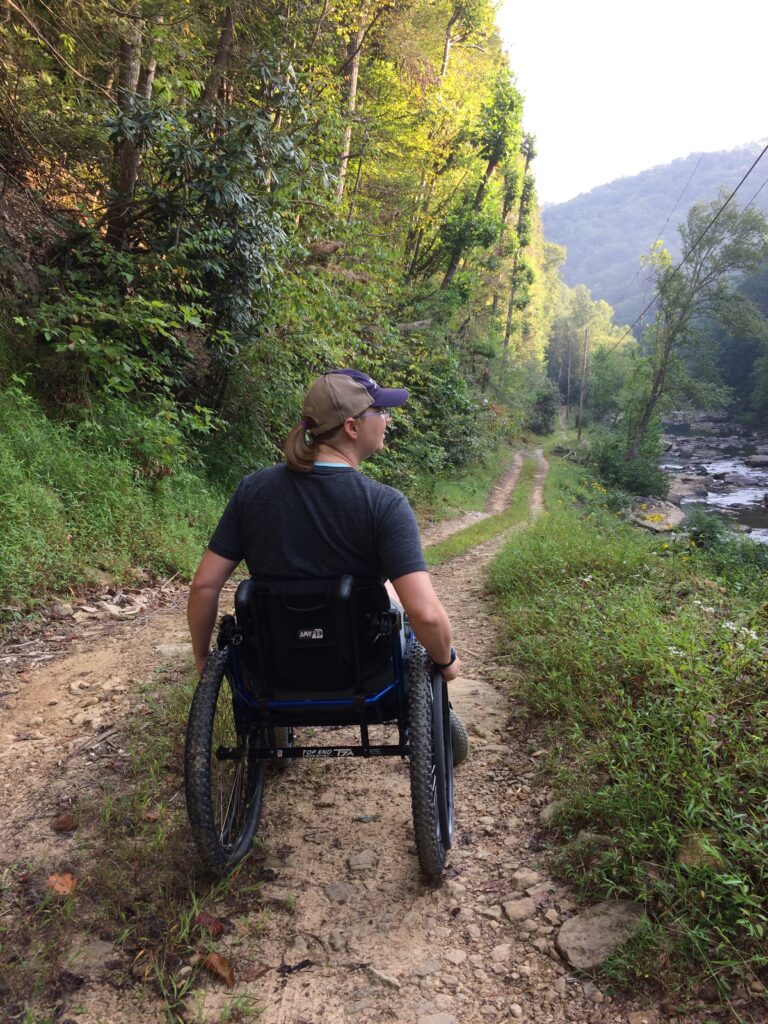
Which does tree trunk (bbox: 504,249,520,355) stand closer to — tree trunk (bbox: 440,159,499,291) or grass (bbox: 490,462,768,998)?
tree trunk (bbox: 440,159,499,291)

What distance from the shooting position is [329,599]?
1.90m

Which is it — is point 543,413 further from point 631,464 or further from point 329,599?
point 329,599

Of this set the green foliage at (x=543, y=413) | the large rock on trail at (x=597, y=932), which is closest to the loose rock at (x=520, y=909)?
the large rock on trail at (x=597, y=932)

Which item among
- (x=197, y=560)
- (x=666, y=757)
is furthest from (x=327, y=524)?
(x=197, y=560)

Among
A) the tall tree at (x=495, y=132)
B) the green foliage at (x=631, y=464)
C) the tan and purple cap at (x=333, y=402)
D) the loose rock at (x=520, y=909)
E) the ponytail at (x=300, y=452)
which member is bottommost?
the green foliage at (x=631, y=464)

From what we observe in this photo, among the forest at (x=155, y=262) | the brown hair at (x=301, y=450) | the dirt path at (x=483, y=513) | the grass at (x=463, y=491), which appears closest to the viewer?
the brown hair at (x=301, y=450)

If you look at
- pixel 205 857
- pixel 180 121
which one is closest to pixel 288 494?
pixel 205 857

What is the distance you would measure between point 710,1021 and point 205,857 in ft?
5.05

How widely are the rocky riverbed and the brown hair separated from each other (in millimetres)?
14697

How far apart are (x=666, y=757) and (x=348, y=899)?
1.39m

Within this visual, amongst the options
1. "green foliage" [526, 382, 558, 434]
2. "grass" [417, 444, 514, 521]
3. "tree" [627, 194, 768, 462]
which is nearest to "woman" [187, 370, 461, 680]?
"grass" [417, 444, 514, 521]

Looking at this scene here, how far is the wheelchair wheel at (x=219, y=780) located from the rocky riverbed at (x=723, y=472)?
14553 mm

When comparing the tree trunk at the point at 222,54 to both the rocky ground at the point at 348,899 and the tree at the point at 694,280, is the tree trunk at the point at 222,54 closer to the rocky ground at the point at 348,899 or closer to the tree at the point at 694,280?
the rocky ground at the point at 348,899

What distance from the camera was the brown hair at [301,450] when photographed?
200 centimetres
